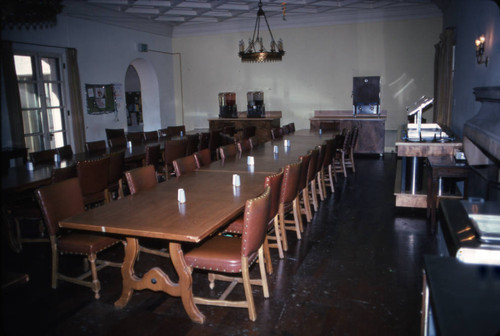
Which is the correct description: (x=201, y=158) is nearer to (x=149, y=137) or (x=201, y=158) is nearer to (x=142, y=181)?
(x=142, y=181)

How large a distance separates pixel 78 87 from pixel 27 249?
4.63 meters

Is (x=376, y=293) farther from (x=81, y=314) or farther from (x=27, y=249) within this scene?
(x=27, y=249)

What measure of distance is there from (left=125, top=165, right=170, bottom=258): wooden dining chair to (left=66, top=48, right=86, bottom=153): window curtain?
4.99m

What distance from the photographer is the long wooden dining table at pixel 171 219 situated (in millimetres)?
2279

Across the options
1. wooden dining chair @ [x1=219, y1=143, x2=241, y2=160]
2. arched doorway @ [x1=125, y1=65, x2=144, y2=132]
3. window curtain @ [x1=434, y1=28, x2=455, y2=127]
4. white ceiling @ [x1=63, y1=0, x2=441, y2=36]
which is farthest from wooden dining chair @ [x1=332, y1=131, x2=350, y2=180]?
arched doorway @ [x1=125, y1=65, x2=144, y2=132]

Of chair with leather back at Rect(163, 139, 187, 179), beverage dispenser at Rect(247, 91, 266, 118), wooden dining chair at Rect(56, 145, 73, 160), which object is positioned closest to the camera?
wooden dining chair at Rect(56, 145, 73, 160)

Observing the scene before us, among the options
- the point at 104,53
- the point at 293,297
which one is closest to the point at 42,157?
the point at 293,297

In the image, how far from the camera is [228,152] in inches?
195

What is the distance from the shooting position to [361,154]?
8.91m

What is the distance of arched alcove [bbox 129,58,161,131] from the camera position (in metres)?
10.2

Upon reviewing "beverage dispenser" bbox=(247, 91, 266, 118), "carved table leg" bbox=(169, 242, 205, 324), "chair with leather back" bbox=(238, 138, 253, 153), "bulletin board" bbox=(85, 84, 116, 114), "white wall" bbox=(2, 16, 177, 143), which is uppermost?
"white wall" bbox=(2, 16, 177, 143)

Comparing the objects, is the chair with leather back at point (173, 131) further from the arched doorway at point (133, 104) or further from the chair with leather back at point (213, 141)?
the arched doorway at point (133, 104)

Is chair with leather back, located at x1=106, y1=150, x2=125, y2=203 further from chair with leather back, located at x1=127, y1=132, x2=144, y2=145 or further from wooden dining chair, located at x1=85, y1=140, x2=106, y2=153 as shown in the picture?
chair with leather back, located at x1=127, y1=132, x2=144, y2=145

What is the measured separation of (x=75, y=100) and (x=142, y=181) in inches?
203
